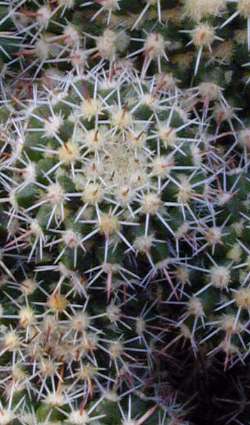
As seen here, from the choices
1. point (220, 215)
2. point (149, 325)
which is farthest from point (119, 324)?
point (220, 215)

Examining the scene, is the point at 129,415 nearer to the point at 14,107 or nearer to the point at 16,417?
the point at 16,417

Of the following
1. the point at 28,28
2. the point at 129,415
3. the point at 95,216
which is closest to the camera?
the point at 95,216

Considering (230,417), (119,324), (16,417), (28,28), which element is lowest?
(230,417)

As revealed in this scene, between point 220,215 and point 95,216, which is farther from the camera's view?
point 220,215

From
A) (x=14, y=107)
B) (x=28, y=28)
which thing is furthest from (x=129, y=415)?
(x=28, y=28)

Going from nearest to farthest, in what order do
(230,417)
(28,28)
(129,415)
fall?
(129,415) < (28,28) < (230,417)

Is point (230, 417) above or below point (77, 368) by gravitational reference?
below

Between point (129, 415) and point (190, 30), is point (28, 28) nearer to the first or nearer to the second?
point (190, 30)
